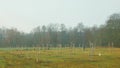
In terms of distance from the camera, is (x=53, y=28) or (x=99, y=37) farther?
(x=53, y=28)

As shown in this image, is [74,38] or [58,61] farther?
[74,38]

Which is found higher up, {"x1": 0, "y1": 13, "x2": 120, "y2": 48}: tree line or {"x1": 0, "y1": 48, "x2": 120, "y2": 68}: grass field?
{"x1": 0, "y1": 13, "x2": 120, "y2": 48}: tree line

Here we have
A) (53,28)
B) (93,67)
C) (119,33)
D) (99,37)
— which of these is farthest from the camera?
(53,28)

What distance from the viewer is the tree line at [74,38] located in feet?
318

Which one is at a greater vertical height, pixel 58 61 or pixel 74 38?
pixel 74 38

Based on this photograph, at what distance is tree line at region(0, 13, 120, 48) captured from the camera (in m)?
96.9

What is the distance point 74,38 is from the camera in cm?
11694

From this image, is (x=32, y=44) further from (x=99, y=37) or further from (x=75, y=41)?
(x=99, y=37)

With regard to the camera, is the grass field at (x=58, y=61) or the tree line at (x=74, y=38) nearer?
the grass field at (x=58, y=61)

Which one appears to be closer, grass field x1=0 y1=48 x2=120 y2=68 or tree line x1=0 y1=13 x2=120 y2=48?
grass field x1=0 y1=48 x2=120 y2=68

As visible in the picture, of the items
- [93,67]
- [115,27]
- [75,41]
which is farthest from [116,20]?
[93,67]

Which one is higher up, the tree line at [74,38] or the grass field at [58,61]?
the tree line at [74,38]

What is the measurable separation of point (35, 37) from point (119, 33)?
4132cm

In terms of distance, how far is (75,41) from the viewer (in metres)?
116
